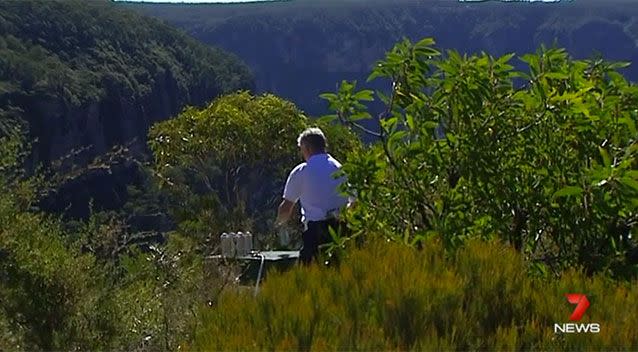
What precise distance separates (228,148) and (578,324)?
32.9 ft

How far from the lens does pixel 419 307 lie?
9.43ft

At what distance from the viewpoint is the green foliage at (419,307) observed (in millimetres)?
2713

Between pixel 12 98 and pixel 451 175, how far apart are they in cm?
3991

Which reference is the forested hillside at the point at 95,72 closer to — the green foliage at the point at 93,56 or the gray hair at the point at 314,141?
the green foliage at the point at 93,56

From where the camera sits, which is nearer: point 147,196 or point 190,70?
point 147,196

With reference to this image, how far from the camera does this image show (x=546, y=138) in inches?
138

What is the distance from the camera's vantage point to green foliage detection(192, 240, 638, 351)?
2713 mm

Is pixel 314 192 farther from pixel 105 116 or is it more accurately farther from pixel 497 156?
pixel 105 116

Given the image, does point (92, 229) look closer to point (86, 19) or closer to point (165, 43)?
point (86, 19)

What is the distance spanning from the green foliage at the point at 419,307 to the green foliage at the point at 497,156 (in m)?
0.21

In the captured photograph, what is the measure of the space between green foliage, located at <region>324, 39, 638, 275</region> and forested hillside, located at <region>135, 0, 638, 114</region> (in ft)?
205

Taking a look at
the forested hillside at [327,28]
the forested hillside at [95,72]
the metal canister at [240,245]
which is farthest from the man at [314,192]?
the forested hillside at [327,28]

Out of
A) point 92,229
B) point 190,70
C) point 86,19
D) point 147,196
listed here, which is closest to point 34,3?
point 86,19

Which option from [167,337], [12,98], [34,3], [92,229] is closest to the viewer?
[167,337]
